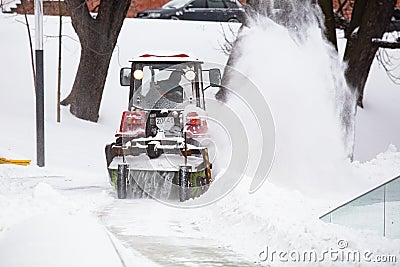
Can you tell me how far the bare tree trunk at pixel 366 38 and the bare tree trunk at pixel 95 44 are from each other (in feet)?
18.1

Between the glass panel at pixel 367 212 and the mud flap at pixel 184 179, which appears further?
the mud flap at pixel 184 179

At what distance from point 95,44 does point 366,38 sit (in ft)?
20.7

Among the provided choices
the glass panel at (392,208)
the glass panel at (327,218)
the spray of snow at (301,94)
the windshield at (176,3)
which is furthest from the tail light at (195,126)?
the windshield at (176,3)

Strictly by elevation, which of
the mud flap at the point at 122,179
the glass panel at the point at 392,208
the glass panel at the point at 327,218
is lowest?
the mud flap at the point at 122,179

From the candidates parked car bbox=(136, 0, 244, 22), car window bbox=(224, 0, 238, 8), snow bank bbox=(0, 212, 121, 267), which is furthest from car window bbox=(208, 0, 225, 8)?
snow bank bbox=(0, 212, 121, 267)

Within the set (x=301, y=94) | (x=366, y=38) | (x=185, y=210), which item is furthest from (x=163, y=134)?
(x=366, y=38)

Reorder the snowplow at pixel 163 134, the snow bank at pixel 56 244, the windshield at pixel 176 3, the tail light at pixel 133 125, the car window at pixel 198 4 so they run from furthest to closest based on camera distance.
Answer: the windshield at pixel 176 3
the car window at pixel 198 4
the tail light at pixel 133 125
the snowplow at pixel 163 134
the snow bank at pixel 56 244

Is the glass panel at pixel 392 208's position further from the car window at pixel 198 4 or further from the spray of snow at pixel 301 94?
the car window at pixel 198 4

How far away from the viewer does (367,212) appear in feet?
26.2

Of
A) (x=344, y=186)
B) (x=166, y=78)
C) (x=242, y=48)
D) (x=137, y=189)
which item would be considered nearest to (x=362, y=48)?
(x=242, y=48)

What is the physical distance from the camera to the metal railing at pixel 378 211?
7.78 meters

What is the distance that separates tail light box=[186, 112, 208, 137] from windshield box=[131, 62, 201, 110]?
419mm

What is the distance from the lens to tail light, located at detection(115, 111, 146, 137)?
11.8 m

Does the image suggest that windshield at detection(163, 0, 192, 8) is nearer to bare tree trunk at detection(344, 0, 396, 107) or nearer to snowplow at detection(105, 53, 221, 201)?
bare tree trunk at detection(344, 0, 396, 107)
